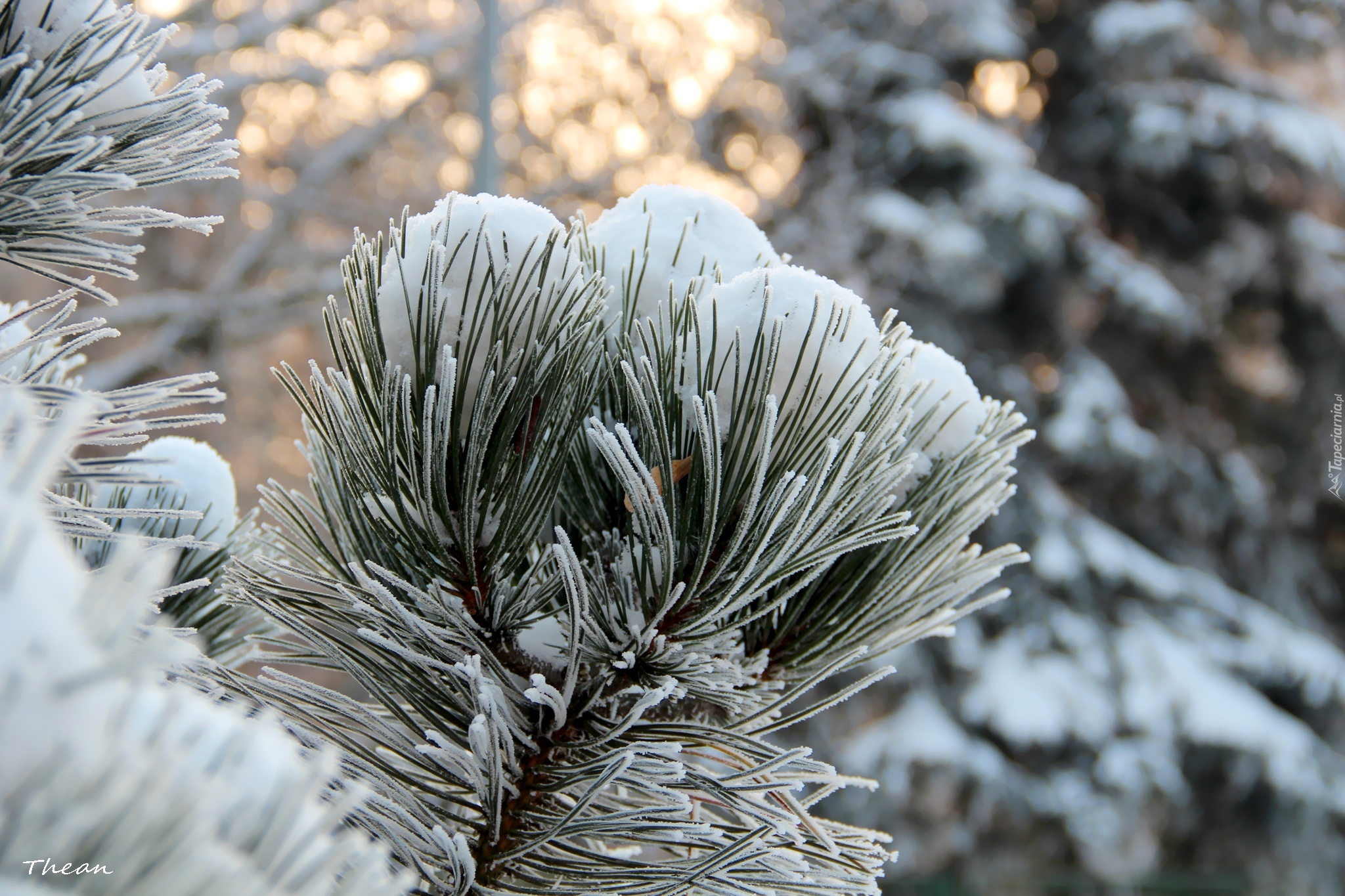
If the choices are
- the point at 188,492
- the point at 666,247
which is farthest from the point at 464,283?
the point at 188,492

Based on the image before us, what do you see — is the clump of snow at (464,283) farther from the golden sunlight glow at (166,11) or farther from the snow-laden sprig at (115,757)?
the golden sunlight glow at (166,11)

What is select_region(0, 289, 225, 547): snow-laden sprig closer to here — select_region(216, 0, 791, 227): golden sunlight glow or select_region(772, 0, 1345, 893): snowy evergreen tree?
select_region(772, 0, 1345, 893): snowy evergreen tree

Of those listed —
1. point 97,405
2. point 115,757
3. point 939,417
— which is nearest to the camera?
point 115,757

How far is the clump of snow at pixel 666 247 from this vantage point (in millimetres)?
781

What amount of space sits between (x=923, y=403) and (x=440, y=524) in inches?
15.4

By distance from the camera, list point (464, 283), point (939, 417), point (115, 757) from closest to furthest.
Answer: point (115, 757) < point (464, 283) < point (939, 417)

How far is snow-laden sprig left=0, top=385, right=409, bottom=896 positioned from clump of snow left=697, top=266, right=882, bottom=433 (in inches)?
16.4

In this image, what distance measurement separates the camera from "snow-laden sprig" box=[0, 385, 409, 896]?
283 mm

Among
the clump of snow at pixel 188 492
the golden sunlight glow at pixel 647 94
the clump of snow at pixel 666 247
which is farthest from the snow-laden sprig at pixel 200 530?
the golden sunlight glow at pixel 647 94

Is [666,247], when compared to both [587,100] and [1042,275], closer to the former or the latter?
[1042,275]

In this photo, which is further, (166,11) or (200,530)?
(166,11)

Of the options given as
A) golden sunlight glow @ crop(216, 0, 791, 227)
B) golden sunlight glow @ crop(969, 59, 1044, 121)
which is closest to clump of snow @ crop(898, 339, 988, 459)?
golden sunlight glow @ crop(216, 0, 791, 227)

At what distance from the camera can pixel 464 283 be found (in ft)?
2.24

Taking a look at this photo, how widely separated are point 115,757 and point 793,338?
49cm
